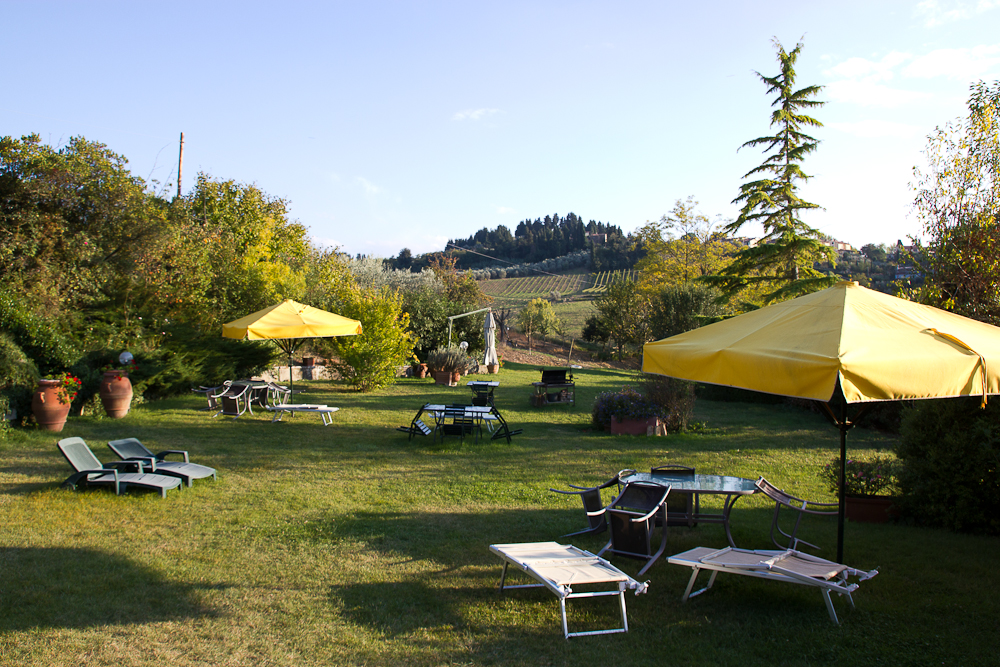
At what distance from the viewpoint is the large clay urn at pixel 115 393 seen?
35.0 ft

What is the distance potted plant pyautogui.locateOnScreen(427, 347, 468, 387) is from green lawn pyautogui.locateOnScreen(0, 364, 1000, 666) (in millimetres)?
9642

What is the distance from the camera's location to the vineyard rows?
70.1 metres

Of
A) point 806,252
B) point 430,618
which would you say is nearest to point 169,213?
point 430,618

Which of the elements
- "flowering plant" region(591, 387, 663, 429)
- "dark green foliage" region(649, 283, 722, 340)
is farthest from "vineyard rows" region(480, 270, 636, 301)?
"flowering plant" region(591, 387, 663, 429)

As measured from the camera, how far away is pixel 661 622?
3834mm

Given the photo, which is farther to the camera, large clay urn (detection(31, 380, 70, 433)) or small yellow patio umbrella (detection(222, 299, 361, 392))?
small yellow patio umbrella (detection(222, 299, 361, 392))

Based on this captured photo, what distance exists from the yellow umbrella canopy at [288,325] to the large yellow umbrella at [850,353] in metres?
8.04

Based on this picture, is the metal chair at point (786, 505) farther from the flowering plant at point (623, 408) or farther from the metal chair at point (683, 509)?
the flowering plant at point (623, 408)

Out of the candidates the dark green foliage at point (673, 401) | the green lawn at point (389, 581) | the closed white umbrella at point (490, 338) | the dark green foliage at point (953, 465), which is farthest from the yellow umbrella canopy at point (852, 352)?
the closed white umbrella at point (490, 338)

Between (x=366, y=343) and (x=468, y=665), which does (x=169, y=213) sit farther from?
(x=468, y=665)

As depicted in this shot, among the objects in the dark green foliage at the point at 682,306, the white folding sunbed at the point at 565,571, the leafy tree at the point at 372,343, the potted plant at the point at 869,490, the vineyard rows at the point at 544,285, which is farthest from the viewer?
the vineyard rows at the point at 544,285

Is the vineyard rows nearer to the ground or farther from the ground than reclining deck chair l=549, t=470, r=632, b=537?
farther from the ground

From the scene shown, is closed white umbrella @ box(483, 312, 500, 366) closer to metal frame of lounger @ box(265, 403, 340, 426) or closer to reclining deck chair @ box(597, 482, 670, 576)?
metal frame of lounger @ box(265, 403, 340, 426)

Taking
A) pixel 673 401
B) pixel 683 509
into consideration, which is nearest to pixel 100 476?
pixel 683 509
